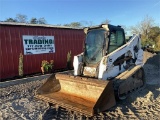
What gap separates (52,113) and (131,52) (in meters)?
3.44

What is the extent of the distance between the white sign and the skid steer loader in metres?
4.99

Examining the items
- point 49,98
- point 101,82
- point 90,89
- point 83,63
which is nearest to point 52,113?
point 49,98

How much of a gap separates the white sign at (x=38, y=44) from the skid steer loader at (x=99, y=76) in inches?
197

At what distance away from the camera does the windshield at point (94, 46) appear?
5831 millimetres

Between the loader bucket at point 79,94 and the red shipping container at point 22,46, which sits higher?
the red shipping container at point 22,46

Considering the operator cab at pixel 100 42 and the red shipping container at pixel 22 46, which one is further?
the red shipping container at pixel 22 46

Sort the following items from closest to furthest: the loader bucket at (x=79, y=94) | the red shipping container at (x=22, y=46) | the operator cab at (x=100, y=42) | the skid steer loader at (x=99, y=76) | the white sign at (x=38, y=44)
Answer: the loader bucket at (x=79, y=94), the skid steer loader at (x=99, y=76), the operator cab at (x=100, y=42), the red shipping container at (x=22, y=46), the white sign at (x=38, y=44)

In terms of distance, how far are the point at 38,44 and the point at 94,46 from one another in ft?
18.5

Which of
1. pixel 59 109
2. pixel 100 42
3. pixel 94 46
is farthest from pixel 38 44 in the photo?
pixel 59 109

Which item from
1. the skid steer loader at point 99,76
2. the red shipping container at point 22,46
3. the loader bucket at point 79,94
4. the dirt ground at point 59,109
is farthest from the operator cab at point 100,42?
the red shipping container at point 22,46

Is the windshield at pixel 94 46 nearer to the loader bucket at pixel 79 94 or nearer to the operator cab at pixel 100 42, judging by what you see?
the operator cab at pixel 100 42

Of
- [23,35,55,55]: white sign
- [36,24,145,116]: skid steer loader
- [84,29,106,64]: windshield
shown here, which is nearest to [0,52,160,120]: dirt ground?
[36,24,145,116]: skid steer loader

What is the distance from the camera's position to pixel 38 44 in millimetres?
10883

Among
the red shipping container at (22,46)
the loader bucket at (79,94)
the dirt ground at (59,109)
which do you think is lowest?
the dirt ground at (59,109)
